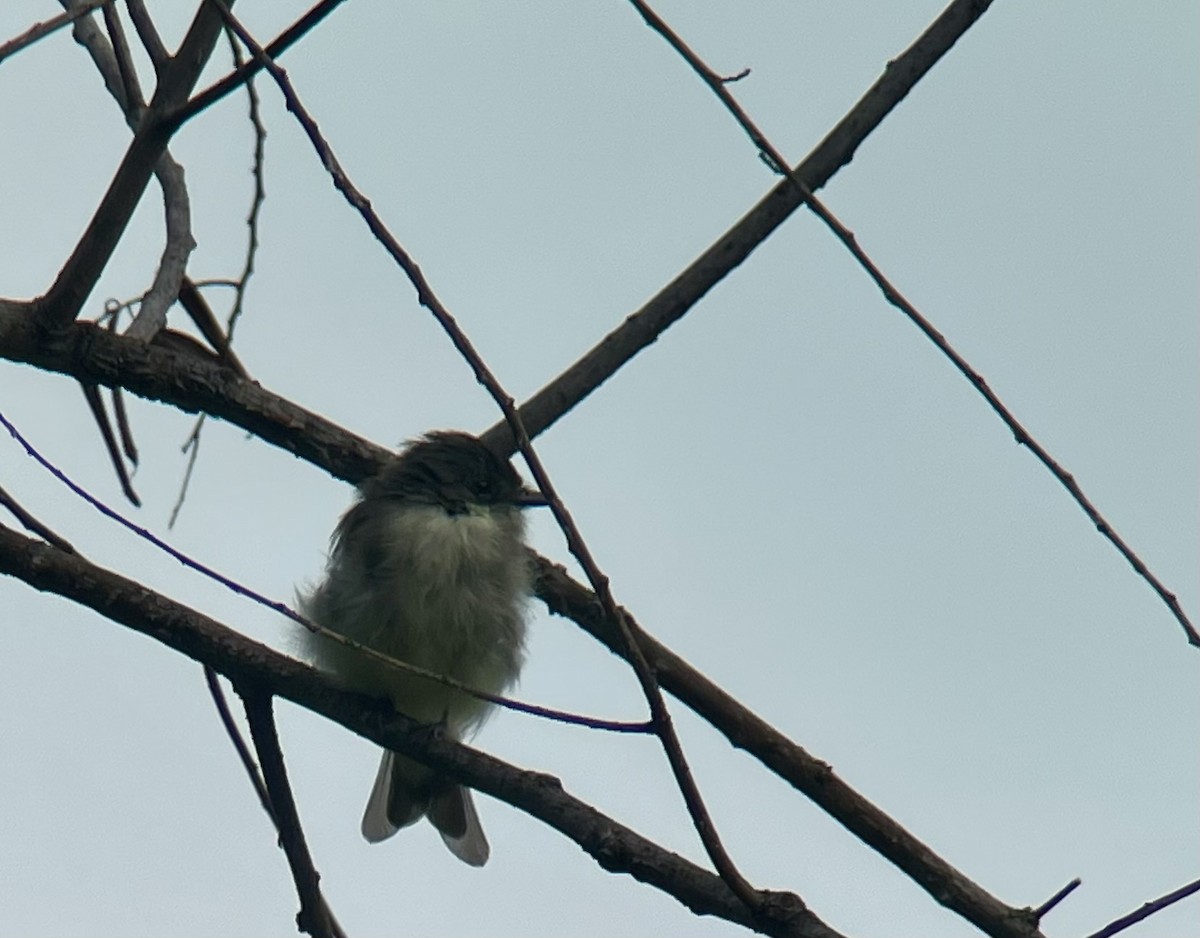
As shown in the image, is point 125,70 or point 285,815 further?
point 125,70

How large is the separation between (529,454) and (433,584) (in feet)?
8.68

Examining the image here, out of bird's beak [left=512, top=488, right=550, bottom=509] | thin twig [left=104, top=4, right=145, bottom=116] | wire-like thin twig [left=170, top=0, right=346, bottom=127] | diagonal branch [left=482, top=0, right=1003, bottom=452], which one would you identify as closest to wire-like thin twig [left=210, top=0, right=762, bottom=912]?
wire-like thin twig [left=170, top=0, right=346, bottom=127]

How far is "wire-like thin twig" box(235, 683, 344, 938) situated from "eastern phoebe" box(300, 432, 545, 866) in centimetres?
87

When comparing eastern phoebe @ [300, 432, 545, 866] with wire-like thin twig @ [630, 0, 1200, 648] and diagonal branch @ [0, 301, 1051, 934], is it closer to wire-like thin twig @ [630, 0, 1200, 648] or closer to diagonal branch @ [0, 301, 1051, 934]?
Result: diagonal branch @ [0, 301, 1051, 934]

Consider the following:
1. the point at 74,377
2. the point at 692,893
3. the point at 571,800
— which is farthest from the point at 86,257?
the point at 692,893

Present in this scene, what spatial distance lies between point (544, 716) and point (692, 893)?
744mm

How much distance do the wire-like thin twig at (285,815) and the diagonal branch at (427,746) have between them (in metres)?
0.05

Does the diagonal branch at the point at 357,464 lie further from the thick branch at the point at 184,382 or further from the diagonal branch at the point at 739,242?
the diagonal branch at the point at 739,242

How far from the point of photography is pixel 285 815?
147 inches

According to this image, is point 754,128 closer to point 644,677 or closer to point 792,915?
point 644,677

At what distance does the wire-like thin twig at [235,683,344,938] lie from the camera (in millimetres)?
3658

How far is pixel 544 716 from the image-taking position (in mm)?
2998

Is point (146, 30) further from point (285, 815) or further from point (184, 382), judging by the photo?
point (285, 815)

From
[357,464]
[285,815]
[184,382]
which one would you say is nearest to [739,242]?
[357,464]
